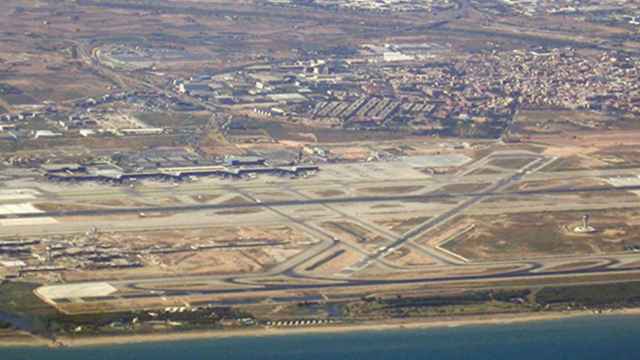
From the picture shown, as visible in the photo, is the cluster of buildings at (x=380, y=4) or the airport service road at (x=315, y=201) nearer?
the airport service road at (x=315, y=201)

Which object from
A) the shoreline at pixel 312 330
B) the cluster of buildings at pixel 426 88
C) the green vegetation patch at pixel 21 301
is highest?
the green vegetation patch at pixel 21 301

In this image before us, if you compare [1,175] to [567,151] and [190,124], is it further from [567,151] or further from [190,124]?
[567,151]

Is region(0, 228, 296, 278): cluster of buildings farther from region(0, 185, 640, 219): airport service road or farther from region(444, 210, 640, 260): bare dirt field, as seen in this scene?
region(444, 210, 640, 260): bare dirt field

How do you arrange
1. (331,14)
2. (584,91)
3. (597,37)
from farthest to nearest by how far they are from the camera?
(331,14) → (597,37) → (584,91)

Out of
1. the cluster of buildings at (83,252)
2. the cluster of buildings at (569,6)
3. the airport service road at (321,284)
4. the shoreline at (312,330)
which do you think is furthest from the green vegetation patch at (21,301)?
the cluster of buildings at (569,6)

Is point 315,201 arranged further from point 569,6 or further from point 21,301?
point 569,6

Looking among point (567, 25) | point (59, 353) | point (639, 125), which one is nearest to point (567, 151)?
point (639, 125)

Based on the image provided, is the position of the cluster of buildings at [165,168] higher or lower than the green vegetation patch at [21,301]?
lower

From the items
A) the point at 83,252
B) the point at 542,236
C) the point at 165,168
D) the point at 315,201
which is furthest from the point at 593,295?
the point at 165,168

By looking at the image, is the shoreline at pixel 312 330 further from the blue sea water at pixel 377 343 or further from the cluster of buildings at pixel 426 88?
the cluster of buildings at pixel 426 88
